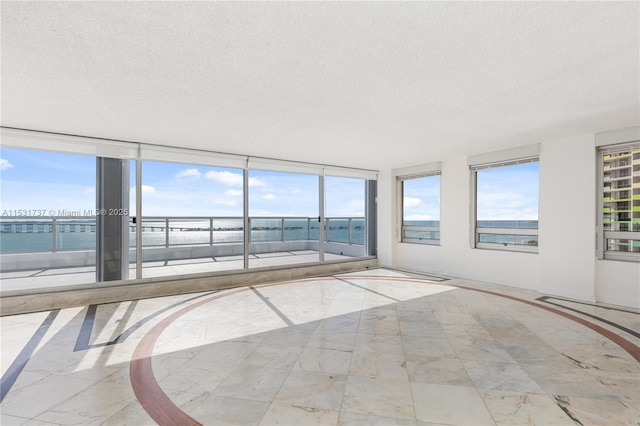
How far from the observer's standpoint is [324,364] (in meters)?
2.54

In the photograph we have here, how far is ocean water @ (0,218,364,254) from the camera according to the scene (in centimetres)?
454

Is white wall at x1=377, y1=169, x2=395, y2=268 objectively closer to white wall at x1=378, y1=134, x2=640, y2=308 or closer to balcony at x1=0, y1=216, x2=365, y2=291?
balcony at x1=0, y1=216, x2=365, y2=291

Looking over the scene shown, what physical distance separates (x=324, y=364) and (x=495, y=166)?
4.91 metres

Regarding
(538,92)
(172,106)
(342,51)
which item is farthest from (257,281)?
(538,92)

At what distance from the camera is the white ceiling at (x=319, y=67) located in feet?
5.94

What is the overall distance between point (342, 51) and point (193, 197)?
5.46 metres

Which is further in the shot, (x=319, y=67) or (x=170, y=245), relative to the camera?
(x=170, y=245)

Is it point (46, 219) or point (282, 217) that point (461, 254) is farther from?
point (46, 219)

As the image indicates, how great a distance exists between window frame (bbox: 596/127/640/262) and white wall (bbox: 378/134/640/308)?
100mm

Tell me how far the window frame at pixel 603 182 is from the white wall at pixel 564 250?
100mm

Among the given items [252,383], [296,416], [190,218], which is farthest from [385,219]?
[296,416]

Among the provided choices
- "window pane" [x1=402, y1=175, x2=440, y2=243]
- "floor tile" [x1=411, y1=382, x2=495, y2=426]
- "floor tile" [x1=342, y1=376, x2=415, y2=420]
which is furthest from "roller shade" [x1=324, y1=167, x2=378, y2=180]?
"floor tile" [x1=411, y1=382, x2=495, y2=426]

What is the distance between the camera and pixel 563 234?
4594 millimetres

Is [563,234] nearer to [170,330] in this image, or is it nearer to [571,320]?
[571,320]
